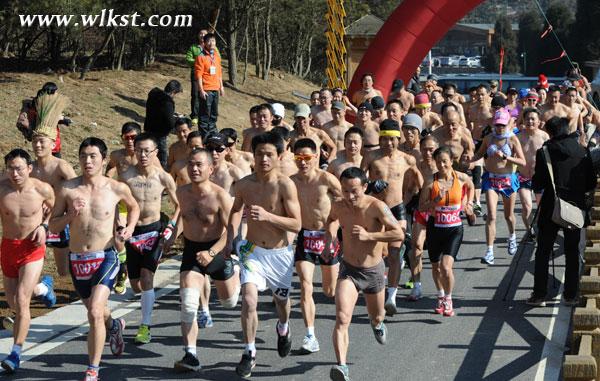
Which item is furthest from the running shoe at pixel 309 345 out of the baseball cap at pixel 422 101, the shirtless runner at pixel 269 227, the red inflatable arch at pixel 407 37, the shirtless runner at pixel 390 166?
the red inflatable arch at pixel 407 37

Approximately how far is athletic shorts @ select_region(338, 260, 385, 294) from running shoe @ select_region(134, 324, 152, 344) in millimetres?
2080

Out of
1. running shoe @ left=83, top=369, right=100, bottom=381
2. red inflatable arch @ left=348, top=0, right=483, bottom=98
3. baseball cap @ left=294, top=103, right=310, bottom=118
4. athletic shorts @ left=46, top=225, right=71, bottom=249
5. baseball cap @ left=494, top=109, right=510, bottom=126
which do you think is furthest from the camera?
red inflatable arch @ left=348, top=0, right=483, bottom=98

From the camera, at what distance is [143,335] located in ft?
32.8

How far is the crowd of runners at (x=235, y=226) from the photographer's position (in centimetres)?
895

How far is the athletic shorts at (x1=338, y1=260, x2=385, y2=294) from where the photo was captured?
900 cm

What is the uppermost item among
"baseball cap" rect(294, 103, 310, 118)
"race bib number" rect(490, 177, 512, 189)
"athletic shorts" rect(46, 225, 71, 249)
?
"baseball cap" rect(294, 103, 310, 118)

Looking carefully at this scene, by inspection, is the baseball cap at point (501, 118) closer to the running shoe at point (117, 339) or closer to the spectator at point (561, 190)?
the spectator at point (561, 190)

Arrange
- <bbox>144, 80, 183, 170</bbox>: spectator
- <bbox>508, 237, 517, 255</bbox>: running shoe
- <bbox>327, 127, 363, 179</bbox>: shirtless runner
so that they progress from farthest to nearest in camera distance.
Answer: <bbox>144, 80, 183, 170</bbox>: spectator, <bbox>508, 237, 517, 255</bbox>: running shoe, <bbox>327, 127, 363, 179</bbox>: shirtless runner

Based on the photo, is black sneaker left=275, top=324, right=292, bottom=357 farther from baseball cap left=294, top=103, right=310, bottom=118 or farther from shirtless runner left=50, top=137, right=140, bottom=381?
baseball cap left=294, top=103, right=310, bottom=118

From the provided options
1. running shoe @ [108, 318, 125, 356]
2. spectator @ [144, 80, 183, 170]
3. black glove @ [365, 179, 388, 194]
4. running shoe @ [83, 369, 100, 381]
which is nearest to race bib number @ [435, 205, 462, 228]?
black glove @ [365, 179, 388, 194]

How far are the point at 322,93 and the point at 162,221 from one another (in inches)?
242

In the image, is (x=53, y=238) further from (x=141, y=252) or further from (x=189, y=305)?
(x=189, y=305)

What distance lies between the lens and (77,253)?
8.94 metres

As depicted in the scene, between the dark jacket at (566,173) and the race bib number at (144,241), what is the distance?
4065 mm
